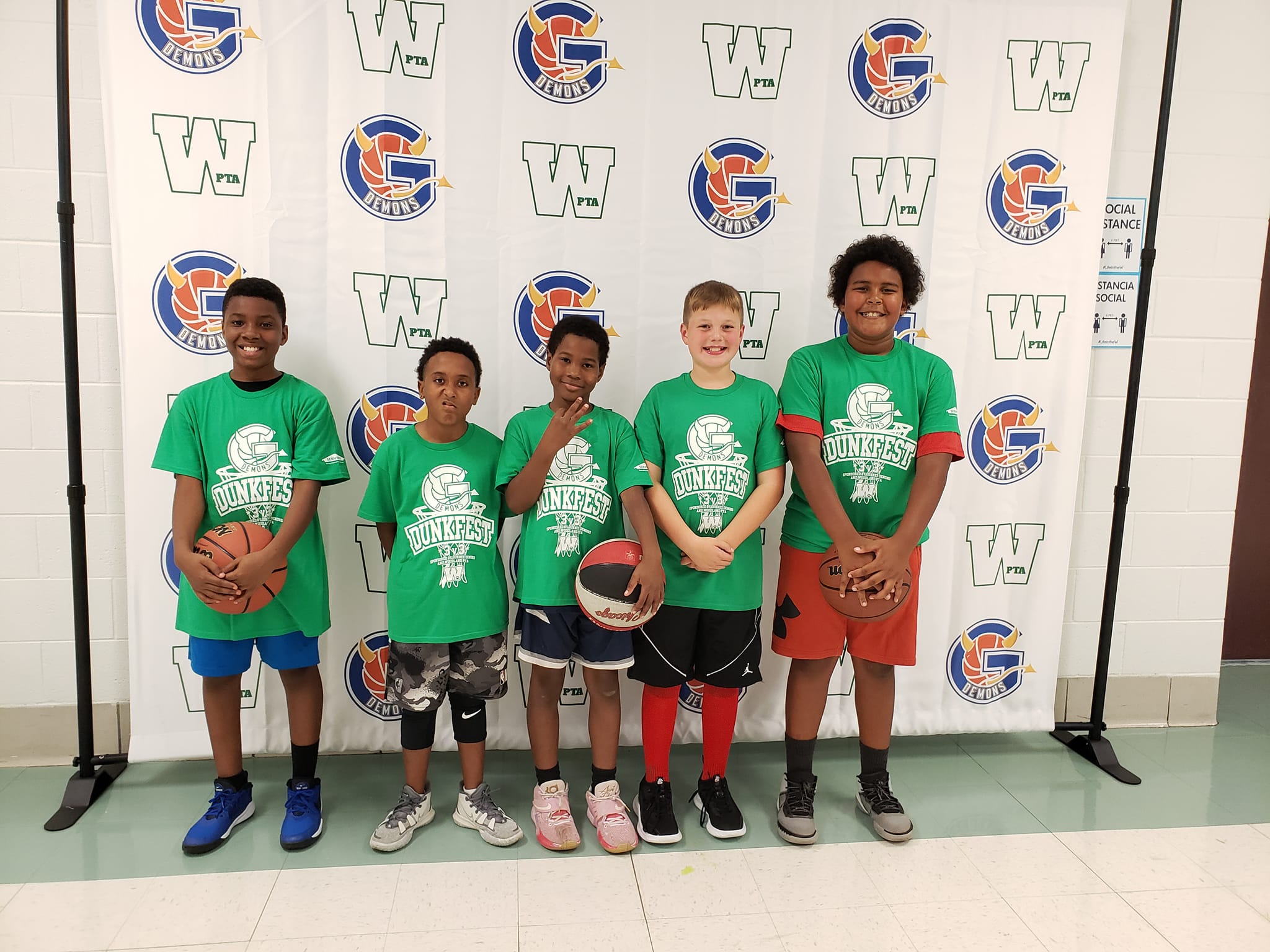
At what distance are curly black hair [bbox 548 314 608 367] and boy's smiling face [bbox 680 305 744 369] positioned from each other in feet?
0.77

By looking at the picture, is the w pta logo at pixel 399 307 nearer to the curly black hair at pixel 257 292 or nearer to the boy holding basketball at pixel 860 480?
the curly black hair at pixel 257 292

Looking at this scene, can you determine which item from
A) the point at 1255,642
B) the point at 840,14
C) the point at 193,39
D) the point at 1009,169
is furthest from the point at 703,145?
the point at 1255,642

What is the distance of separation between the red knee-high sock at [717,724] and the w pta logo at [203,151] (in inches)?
77.2

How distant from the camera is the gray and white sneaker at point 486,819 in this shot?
2080 millimetres

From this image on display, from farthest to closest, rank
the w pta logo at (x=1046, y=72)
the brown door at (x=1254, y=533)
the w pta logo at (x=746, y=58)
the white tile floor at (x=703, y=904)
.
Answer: the brown door at (x=1254, y=533) → the w pta logo at (x=1046, y=72) → the w pta logo at (x=746, y=58) → the white tile floor at (x=703, y=904)

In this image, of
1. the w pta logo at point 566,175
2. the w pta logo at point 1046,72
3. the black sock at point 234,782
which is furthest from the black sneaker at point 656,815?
the w pta logo at point 1046,72

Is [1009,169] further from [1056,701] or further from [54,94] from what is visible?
[54,94]

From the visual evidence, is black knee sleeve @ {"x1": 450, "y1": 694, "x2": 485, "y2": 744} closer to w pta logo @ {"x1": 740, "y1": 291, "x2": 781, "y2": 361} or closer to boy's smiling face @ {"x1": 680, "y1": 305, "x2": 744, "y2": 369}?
boy's smiling face @ {"x1": 680, "y1": 305, "x2": 744, "y2": 369}

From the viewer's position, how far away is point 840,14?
2389 mm

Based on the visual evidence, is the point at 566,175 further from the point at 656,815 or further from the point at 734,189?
the point at 656,815

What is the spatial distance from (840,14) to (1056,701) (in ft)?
Answer: 7.93

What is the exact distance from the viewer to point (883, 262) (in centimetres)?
211

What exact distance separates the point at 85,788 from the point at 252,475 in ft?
3.45

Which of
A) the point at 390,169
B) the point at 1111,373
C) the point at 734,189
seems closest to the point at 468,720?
the point at 390,169
